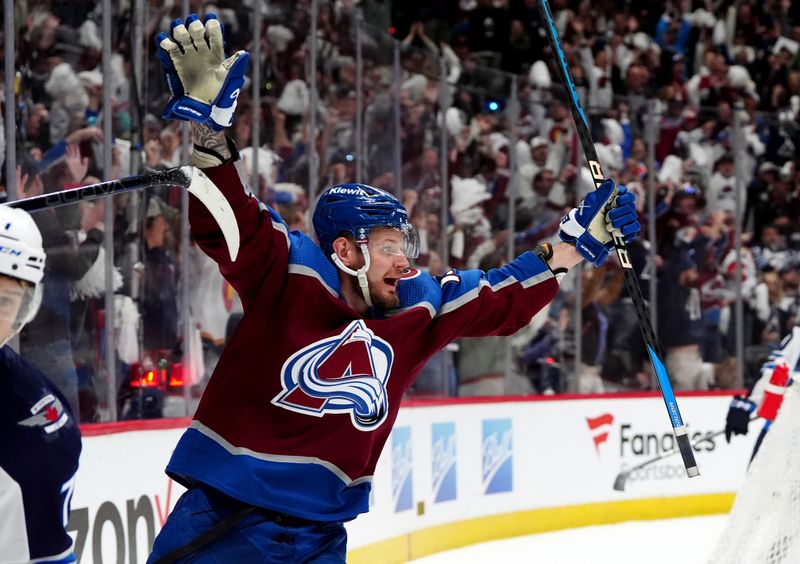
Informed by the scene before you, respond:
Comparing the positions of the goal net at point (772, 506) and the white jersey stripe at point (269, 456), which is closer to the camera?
the white jersey stripe at point (269, 456)

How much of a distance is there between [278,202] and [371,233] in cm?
310

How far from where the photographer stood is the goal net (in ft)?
14.7

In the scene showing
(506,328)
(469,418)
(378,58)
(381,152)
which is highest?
(378,58)

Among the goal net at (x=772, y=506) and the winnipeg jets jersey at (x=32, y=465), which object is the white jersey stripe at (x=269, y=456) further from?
the goal net at (x=772, y=506)

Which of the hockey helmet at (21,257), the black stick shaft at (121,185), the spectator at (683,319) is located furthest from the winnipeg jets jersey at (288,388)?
the spectator at (683,319)

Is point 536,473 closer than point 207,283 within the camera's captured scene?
No

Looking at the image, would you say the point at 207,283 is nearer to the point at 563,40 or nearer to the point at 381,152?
the point at 381,152

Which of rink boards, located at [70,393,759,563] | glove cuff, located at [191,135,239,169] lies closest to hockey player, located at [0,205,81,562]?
glove cuff, located at [191,135,239,169]

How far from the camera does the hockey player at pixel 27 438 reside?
6.10 feet

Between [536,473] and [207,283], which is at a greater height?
[207,283]

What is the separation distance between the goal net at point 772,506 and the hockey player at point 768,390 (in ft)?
3.63

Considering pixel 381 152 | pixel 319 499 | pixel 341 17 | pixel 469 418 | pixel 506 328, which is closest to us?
pixel 319 499

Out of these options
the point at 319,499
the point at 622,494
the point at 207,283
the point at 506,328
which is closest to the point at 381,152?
the point at 207,283

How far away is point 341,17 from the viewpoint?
6.57 m
